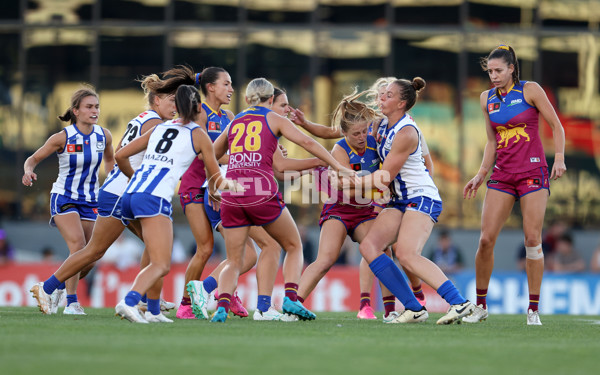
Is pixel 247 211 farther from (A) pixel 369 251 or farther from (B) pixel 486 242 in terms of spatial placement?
(B) pixel 486 242

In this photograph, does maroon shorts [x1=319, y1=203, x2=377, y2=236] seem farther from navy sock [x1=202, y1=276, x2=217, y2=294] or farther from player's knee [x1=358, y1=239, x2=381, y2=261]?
navy sock [x1=202, y1=276, x2=217, y2=294]

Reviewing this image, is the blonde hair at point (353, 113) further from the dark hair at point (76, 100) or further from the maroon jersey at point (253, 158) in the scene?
the dark hair at point (76, 100)

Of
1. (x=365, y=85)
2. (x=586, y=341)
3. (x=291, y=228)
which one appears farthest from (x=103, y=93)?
(x=586, y=341)

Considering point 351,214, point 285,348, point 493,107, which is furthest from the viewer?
point 351,214

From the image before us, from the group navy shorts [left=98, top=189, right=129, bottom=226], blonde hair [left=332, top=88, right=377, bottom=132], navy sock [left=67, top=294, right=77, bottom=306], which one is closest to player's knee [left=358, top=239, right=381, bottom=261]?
blonde hair [left=332, top=88, right=377, bottom=132]

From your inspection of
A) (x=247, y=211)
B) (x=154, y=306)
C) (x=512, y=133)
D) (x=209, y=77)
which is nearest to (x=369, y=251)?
(x=247, y=211)

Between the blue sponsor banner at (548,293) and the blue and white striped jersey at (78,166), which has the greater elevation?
the blue and white striped jersey at (78,166)

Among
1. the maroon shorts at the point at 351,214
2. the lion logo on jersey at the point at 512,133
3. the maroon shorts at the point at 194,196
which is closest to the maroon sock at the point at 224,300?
the maroon shorts at the point at 194,196

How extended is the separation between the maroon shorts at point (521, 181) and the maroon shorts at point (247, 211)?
6.68 ft

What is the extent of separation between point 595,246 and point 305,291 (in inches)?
489

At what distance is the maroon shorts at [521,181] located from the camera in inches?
298

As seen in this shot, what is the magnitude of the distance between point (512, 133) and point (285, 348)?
340 centimetres

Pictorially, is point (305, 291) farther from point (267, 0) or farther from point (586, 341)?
point (267, 0)

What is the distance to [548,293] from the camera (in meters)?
13.8
